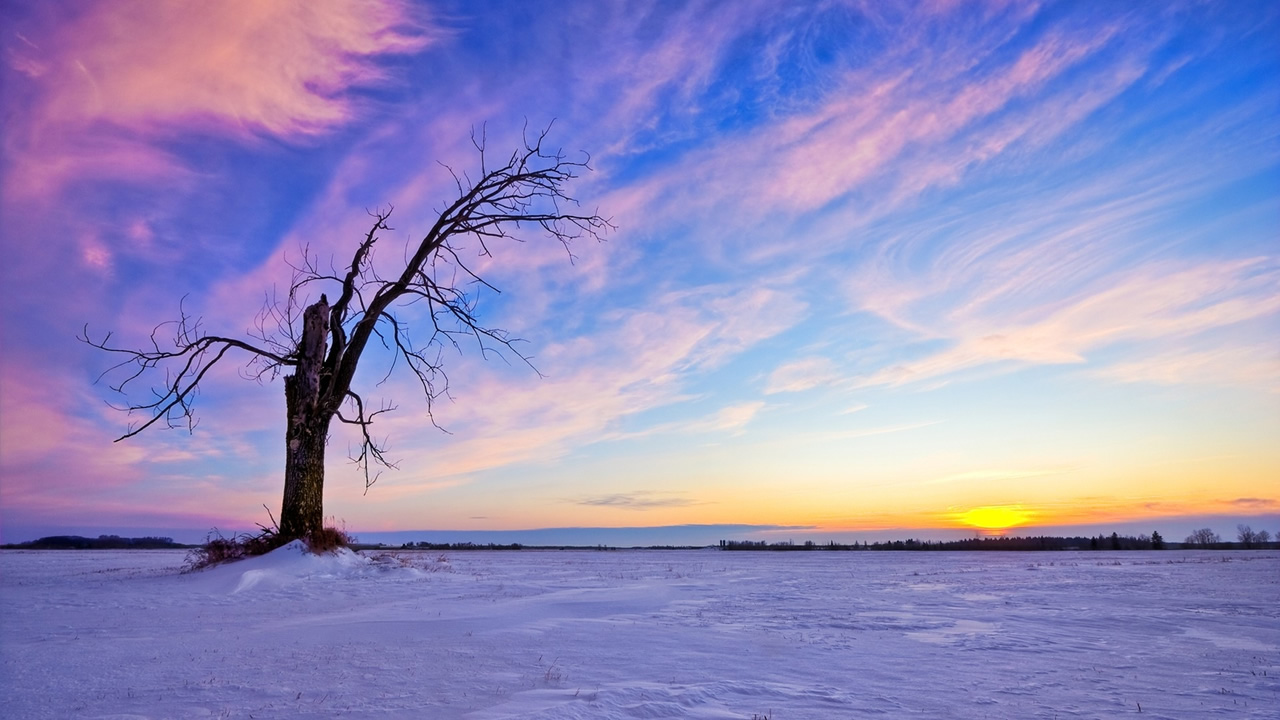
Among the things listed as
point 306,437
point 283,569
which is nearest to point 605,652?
point 283,569

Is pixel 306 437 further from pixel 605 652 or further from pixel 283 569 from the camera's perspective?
pixel 605 652

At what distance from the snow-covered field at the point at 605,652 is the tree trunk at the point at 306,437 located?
82.3 inches

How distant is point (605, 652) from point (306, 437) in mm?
10621

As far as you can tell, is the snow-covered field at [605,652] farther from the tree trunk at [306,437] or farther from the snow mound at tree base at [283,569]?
the tree trunk at [306,437]

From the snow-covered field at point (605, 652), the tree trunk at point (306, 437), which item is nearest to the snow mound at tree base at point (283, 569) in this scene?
the snow-covered field at point (605, 652)

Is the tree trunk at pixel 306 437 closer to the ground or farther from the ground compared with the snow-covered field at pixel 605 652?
farther from the ground

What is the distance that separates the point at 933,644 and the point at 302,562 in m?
10.8

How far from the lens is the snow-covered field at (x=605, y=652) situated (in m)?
4.27

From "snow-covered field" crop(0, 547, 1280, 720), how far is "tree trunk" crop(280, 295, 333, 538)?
6.86 feet

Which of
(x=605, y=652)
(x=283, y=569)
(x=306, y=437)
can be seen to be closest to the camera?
(x=605, y=652)

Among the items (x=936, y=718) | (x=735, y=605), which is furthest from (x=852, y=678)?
(x=735, y=605)

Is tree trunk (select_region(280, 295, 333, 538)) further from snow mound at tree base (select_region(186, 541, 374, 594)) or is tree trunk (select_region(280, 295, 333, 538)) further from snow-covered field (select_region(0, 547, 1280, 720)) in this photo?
snow-covered field (select_region(0, 547, 1280, 720))

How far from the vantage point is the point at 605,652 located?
6.08 metres

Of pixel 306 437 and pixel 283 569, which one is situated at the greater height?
pixel 306 437
